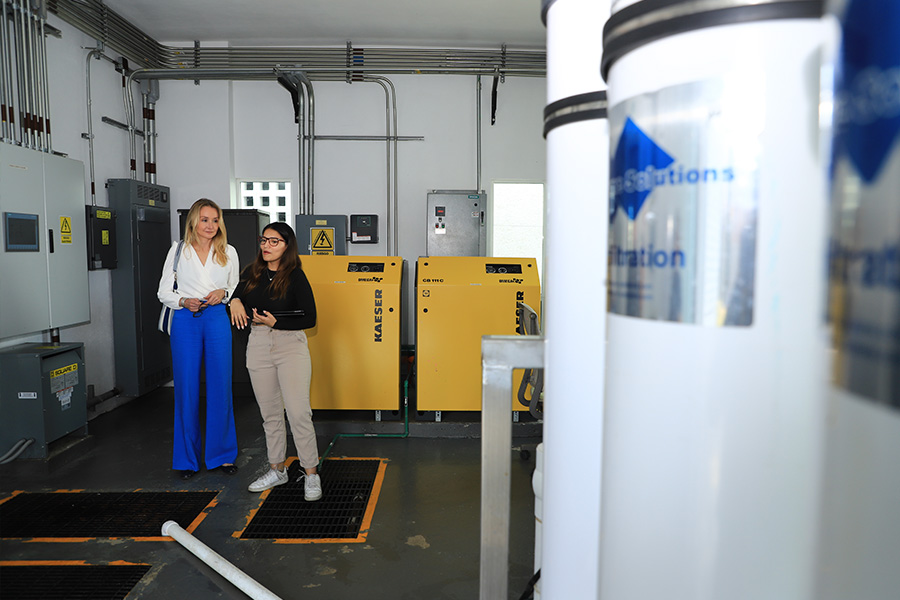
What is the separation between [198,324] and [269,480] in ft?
3.30

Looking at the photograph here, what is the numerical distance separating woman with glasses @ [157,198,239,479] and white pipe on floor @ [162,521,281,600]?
0.81 meters

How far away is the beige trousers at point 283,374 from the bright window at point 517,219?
3.56 m

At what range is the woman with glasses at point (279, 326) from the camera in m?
3.17

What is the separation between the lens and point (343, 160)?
20.3ft

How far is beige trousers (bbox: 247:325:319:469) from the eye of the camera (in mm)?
3195

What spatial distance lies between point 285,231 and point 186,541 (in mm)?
1618

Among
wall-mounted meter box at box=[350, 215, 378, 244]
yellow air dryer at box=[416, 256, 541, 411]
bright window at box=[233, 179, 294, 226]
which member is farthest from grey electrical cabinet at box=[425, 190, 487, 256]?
bright window at box=[233, 179, 294, 226]

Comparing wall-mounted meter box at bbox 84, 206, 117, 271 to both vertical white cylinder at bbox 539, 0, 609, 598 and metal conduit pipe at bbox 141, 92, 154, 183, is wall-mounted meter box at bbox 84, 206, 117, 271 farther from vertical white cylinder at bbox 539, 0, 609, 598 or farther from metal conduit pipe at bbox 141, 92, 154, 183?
vertical white cylinder at bbox 539, 0, 609, 598

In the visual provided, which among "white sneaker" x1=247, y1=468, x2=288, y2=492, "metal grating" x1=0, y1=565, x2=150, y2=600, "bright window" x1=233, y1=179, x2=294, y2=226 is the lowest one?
"metal grating" x1=0, y1=565, x2=150, y2=600

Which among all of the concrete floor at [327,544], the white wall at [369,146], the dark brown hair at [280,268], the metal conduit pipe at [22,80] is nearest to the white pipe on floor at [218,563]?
the concrete floor at [327,544]

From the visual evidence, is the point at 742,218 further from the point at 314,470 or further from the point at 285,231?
the point at 314,470

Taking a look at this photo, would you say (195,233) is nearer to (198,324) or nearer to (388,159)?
(198,324)

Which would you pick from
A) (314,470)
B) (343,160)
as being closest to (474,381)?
(314,470)

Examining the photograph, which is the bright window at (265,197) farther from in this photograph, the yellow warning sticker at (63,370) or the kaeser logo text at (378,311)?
the yellow warning sticker at (63,370)
